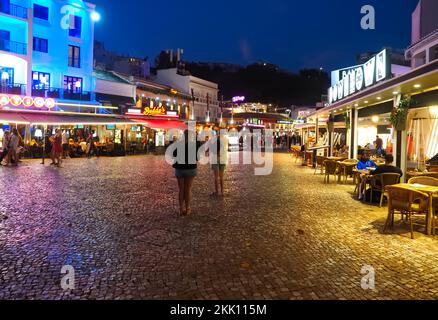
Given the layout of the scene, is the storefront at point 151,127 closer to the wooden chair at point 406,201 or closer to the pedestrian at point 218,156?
the pedestrian at point 218,156

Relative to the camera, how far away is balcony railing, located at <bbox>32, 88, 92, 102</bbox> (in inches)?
1098

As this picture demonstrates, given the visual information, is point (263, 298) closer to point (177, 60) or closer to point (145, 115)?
point (145, 115)

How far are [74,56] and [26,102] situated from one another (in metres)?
8.38

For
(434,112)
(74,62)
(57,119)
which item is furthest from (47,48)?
(434,112)

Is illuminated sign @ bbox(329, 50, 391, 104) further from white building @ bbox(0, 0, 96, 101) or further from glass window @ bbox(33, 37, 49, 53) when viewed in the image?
glass window @ bbox(33, 37, 49, 53)

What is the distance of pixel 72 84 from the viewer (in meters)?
30.7

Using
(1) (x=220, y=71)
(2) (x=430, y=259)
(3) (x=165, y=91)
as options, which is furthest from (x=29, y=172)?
(1) (x=220, y=71)

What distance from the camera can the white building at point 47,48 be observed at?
2639 centimetres

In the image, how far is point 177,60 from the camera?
5728cm

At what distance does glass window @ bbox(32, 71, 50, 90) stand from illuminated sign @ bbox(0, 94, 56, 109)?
2.84m

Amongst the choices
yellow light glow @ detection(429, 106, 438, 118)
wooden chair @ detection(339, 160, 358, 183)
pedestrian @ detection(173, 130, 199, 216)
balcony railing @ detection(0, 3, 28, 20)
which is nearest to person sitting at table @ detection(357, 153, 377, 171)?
wooden chair @ detection(339, 160, 358, 183)

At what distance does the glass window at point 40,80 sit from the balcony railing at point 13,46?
1933mm

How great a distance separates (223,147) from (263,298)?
23.3 ft

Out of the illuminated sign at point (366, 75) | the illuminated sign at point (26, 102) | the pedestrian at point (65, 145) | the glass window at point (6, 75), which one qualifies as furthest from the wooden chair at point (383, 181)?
the glass window at point (6, 75)
